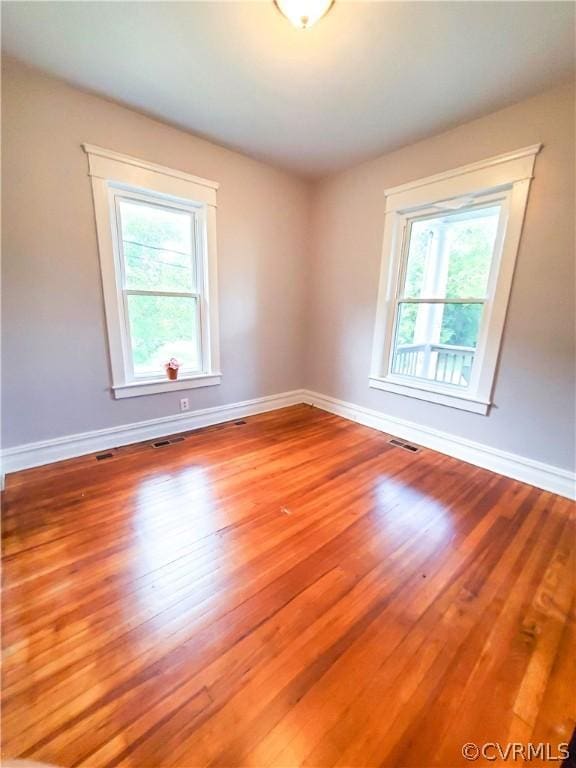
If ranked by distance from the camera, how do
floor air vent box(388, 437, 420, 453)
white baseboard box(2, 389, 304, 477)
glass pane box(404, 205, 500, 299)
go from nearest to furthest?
white baseboard box(2, 389, 304, 477) < glass pane box(404, 205, 500, 299) < floor air vent box(388, 437, 420, 453)

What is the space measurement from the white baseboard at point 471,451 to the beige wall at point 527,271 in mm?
63

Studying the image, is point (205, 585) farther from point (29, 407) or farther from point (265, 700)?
point (29, 407)

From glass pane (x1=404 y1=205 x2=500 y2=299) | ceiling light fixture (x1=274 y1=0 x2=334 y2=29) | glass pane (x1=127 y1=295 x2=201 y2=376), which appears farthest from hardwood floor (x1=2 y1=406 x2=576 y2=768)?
ceiling light fixture (x1=274 y1=0 x2=334 y2=29)

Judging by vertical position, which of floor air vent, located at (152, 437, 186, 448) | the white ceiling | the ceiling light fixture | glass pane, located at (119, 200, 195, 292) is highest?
the white ceiling

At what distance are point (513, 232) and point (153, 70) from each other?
2.63 m

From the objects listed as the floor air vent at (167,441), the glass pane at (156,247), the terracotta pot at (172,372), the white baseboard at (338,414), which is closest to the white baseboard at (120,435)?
the white baseboard at (338,414)

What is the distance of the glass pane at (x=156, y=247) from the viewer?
8.30ft

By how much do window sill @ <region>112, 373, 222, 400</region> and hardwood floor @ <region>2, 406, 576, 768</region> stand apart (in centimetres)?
73

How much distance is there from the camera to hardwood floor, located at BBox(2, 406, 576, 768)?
896mm

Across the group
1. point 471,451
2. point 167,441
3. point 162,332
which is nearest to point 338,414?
point 471,451

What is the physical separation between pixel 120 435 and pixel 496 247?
3411 millimetres

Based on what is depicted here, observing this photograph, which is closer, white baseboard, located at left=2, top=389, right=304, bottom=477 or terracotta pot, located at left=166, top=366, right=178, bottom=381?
white baseboard, located at left=2, top=389, right=304, bottom=477

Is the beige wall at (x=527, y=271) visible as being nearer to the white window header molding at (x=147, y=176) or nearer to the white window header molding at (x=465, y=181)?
the white window header molding at (x=465, y=181)

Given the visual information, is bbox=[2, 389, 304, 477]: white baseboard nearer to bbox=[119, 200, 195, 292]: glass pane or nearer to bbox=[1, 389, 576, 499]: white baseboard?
bbox=[1, 389, 576, 499]: white baseboard
